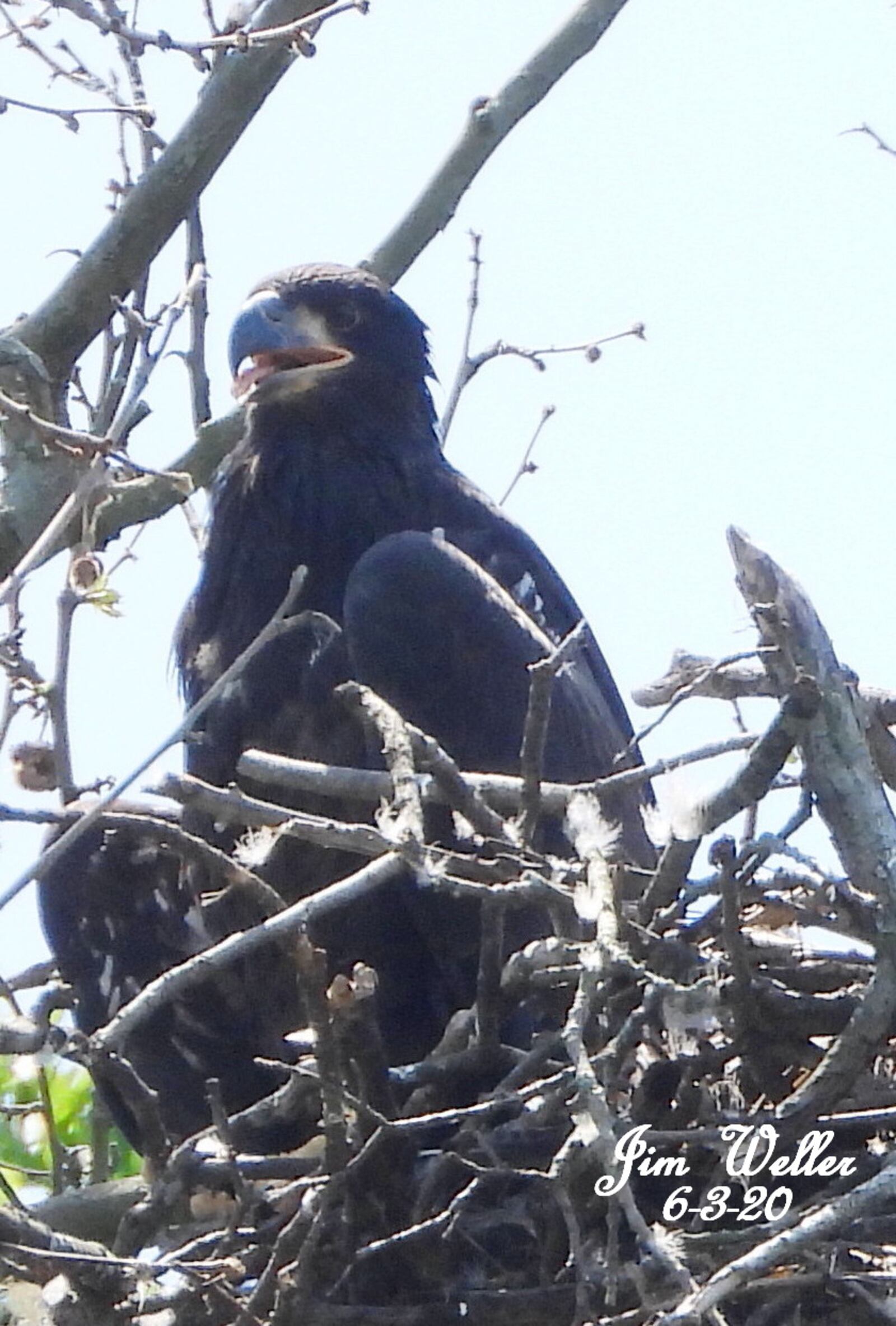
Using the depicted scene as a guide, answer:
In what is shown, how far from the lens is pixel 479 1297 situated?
3.80m

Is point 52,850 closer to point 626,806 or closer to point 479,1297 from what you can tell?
point 479,1297

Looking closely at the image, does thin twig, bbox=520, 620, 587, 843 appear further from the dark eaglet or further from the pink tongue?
the pink tongue

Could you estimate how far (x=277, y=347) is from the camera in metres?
5.77

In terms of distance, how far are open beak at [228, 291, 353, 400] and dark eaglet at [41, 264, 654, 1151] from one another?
3.1 inches

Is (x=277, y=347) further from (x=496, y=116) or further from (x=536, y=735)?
(x=536, y=735)

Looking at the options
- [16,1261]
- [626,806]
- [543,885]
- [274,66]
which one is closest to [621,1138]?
[543,885]

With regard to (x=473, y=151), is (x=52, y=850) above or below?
below

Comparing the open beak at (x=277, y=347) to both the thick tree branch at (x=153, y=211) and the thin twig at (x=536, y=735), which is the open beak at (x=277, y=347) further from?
the thin twig at (x=536, y=735)

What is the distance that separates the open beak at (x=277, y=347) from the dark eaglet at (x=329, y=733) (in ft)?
0.26

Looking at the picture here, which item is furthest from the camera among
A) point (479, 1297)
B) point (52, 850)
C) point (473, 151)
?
point (473, 151)

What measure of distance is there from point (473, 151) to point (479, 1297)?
117 inches

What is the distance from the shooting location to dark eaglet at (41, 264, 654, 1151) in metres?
4.85

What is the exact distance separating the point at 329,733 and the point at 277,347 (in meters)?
1.14

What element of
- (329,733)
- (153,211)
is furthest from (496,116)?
(329,733)
